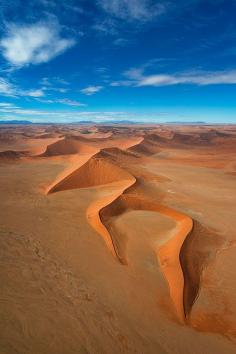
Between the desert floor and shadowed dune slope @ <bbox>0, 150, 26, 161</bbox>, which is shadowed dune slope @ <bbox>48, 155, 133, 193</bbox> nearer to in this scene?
the desert floor

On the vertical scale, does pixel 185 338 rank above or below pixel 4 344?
below

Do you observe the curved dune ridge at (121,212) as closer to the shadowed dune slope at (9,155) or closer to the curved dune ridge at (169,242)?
the curved dune ridge at (169,242)

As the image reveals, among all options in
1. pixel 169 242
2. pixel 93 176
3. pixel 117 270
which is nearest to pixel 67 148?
pixel 93 176

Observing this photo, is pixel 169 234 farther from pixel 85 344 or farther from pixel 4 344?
pixel 4 344

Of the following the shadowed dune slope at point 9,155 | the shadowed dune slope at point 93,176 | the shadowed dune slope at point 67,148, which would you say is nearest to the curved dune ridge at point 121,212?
the shadowed dune slope at point 93,176

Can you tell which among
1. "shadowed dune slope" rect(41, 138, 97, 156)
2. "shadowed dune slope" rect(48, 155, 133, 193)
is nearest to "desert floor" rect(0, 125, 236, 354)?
"shadowed dune slope" rect(48, 155, 133, 193)

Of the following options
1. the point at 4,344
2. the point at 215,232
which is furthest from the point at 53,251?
the point at 215,232
